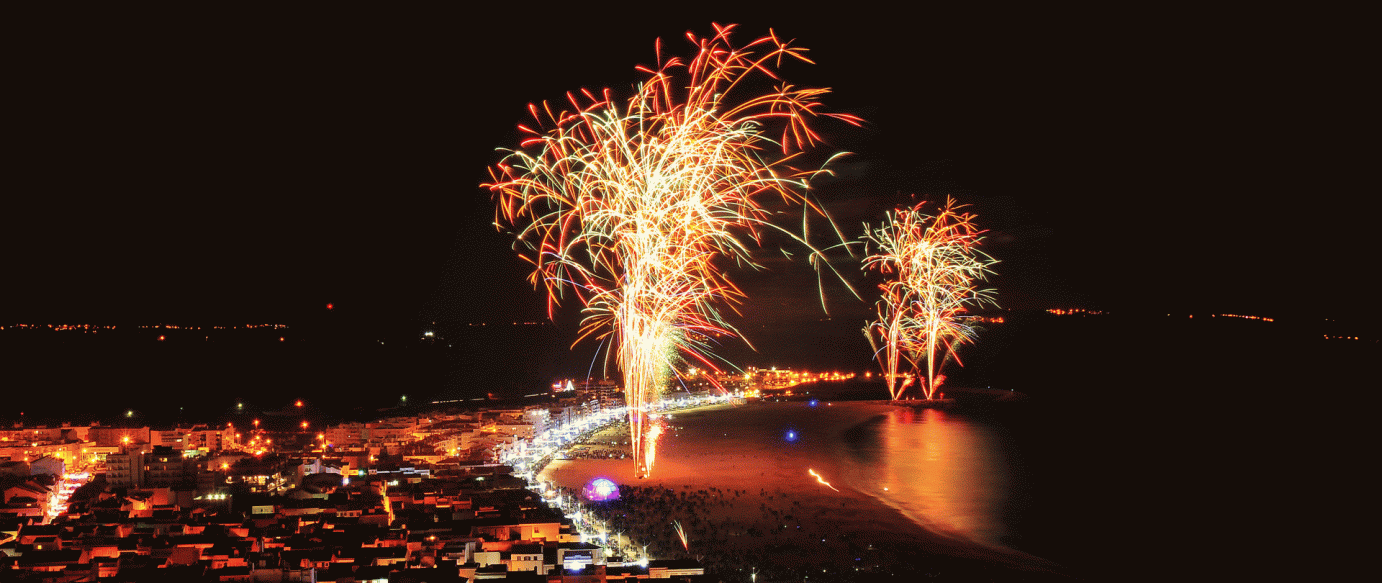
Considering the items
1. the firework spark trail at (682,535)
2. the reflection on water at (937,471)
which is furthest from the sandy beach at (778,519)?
the reflection on water at (937,471)

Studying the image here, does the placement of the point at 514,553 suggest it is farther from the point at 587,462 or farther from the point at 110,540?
the point at 587,462

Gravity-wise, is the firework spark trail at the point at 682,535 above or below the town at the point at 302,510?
below

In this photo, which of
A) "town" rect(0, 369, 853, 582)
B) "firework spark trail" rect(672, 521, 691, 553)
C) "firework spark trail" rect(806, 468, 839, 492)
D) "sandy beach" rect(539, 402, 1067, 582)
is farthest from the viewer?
"firework spark trail" rect(806, 468, 839, 492)

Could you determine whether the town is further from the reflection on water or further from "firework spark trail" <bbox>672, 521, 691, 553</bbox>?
the reflection on water

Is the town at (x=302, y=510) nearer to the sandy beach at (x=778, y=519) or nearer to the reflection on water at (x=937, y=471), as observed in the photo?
the sandy beach at (x=778, y=519)

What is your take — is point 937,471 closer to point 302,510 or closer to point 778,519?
point 778,519

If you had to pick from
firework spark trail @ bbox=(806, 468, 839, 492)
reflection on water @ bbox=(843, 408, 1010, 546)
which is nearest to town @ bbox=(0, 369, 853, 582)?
firework spark trail @ bbox=(806, 468, 839, 492)

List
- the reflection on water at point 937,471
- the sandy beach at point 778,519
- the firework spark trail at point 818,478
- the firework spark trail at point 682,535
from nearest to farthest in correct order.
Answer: the sandy beach at point 778,519
the firework spark trail at point 682,535
the reflection on water at point 937,471
the firework spark trail at point 818,478
